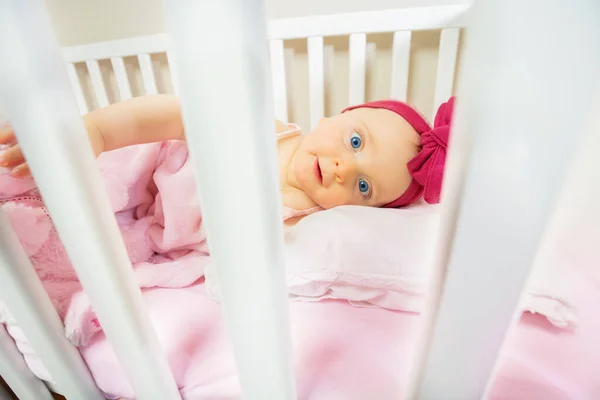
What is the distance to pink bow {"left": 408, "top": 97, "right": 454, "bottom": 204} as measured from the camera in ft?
2.07

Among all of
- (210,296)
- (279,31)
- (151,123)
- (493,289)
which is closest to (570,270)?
(493,289)

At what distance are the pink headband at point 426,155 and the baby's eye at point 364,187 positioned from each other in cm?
6

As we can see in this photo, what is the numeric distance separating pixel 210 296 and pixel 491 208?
0.46 metres

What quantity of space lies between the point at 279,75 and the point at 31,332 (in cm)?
77

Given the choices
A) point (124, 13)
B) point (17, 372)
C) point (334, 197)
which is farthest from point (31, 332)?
point (124, 13)

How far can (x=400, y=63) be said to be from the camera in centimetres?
87

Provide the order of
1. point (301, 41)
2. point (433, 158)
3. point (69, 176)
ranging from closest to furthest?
point (69, 176), point (433, 158), point (301, 41)

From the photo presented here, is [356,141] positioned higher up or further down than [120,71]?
further down

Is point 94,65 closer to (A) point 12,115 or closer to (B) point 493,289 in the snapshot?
(A) point 12,115

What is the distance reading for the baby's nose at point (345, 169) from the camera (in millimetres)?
706

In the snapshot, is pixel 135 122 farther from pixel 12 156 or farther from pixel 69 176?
pixel 69 176

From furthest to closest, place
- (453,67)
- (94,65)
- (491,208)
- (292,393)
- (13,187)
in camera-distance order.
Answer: (94,65) < (453,67) < (13,187) < (292,393) < (491,208)

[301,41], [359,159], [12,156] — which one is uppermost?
[301,41]

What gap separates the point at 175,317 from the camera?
52cm
